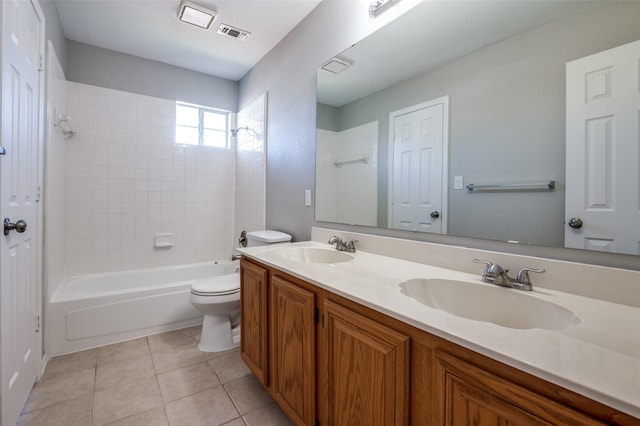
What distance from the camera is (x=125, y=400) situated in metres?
Result: 1.57

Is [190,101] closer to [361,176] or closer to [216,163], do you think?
[216,163]

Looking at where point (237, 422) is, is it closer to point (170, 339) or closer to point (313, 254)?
point (313, 254)

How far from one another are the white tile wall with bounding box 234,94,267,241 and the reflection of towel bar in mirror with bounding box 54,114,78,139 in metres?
1.50

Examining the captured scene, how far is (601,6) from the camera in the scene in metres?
0.88

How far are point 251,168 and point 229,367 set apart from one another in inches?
74.4

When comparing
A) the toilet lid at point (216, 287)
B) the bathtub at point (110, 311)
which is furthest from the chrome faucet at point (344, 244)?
the bathtub at point (110, 311)

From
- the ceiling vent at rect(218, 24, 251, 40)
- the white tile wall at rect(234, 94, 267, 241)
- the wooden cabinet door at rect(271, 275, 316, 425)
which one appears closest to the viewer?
the wooden cabinet door at rect(271, 275, 316, 425)

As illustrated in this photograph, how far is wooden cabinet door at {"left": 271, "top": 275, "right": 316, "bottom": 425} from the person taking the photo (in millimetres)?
1122

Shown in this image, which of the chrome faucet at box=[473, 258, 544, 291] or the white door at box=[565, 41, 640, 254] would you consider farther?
the chrome faucet at box=[473, 258, 544, 291]

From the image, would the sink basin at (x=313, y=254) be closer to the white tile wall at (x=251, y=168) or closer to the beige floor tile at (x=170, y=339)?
the white tile wall at (x=251, y=168)

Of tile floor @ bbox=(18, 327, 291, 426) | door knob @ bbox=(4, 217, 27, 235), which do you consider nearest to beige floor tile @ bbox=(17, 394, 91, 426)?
tile floor @ bbox=(18, 327, 291, 426)

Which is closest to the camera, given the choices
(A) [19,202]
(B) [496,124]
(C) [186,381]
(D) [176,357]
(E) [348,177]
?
(B) [496,124]

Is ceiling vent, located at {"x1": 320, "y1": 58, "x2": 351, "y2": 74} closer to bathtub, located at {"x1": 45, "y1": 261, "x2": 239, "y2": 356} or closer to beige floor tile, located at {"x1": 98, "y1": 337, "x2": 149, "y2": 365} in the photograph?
bathtub, located at {"x1": 45, "y1": 261, "x2": 239, "y2": 356}

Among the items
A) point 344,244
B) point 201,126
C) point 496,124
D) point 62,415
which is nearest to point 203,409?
point 62,415
